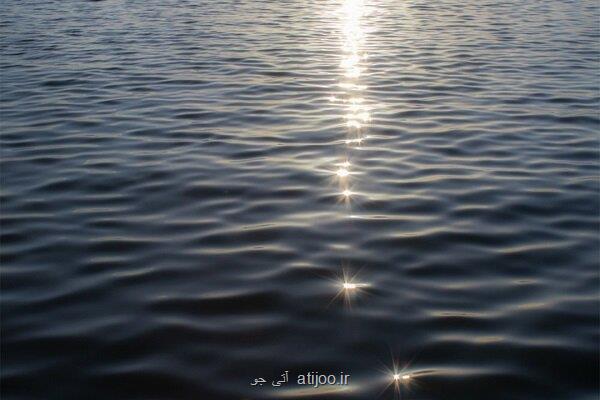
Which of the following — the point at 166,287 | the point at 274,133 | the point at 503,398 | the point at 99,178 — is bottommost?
the point at 503,398

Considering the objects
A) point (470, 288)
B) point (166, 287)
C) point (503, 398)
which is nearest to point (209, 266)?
point (166, 287)

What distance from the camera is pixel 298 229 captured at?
613cm

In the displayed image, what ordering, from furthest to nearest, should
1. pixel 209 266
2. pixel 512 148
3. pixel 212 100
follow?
pixel 212 100 → pixel 512 148 → pixel 209 266

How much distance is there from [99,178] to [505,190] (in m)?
4.61

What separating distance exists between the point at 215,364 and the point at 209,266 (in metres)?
1.38

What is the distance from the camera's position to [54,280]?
521 cm

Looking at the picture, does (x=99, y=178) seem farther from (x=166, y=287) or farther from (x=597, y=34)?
(x=597, y=34)

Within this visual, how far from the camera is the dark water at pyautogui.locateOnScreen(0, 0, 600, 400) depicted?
4227 mm

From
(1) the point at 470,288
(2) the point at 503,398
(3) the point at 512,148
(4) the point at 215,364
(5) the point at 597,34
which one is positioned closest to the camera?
(2) the point at 503,398

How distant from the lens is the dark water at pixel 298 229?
4.23 m

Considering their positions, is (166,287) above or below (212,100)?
below

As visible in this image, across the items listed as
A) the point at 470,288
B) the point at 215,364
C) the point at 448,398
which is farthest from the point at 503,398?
the point at 215,364

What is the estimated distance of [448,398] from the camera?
3.90 m

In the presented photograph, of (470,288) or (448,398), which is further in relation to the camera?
(470,288)
